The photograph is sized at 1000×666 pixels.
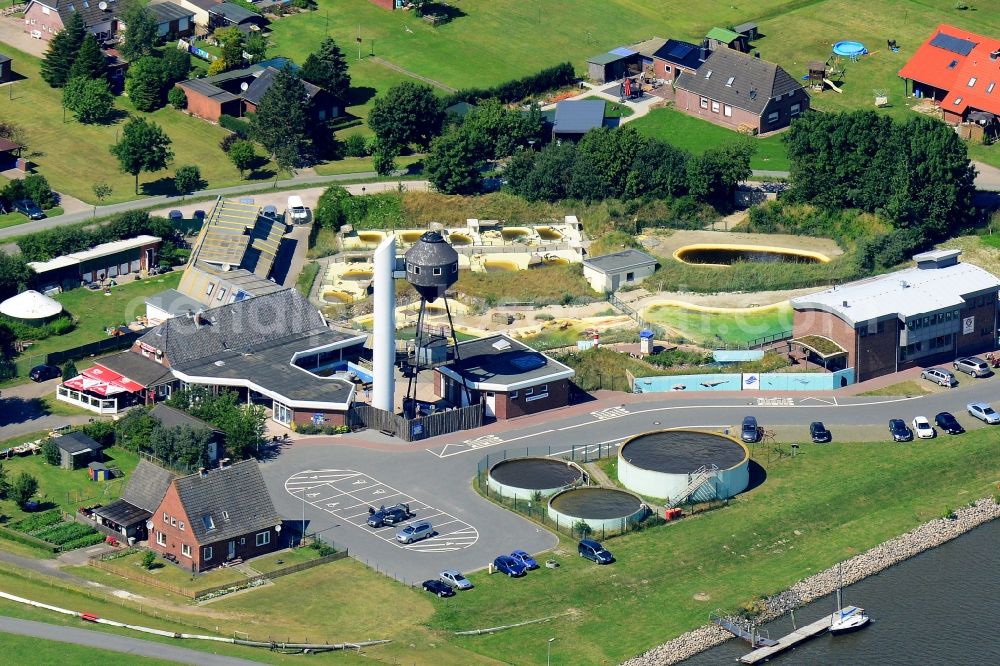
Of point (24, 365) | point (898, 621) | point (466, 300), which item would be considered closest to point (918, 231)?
point (466, 300)

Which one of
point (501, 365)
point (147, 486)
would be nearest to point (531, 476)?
point (501, 365)

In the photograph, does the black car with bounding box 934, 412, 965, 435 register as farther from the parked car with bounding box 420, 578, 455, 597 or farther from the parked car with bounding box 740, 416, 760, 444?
the parked car with bounding box 420, 578, 455, 597

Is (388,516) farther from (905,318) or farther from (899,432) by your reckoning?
(905,318)

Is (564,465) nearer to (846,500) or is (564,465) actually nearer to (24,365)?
(846,500)

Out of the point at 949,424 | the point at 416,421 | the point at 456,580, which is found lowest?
the point at 456,580

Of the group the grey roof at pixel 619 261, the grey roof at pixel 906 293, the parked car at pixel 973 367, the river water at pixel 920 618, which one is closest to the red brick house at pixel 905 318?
the grey roof at pixel 906 293

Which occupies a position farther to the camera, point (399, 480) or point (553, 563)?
point (399, 480)

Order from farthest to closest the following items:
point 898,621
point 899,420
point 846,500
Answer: point 899,420, point 846,500, point 898,621
